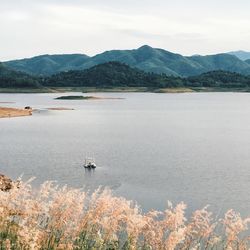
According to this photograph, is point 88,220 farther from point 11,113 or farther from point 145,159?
point 11,113

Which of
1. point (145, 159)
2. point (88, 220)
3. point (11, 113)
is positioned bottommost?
point (145, 159)

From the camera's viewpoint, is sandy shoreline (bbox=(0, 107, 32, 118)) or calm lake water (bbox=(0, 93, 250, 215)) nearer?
calm lake water (bbox=(0, 93, 250, 215))

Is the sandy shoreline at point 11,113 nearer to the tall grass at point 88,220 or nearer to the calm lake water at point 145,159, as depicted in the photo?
the calm lake water at point 145,159

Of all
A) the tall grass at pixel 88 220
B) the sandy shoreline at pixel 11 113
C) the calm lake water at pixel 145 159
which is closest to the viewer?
the tall grass at pixel 88 220

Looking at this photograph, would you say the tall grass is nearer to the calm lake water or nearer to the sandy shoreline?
the calm lake water

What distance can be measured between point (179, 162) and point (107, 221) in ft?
168

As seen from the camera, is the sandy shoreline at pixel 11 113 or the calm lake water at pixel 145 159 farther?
the sandy shoreline at pixel 11 113

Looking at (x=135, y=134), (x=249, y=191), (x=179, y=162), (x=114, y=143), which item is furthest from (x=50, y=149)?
(x=249, y=191)

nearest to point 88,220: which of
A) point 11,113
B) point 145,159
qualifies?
point 145,159

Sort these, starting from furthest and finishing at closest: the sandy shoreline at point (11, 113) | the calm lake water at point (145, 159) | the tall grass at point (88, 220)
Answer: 1. the sandy shoreline at point (11, 113)
2. the calm lake water at point (145, 159)
3. the tall grass at point (88, 220)

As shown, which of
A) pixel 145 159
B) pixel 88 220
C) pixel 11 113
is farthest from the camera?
pixel 11 113

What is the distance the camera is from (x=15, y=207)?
48.4ft

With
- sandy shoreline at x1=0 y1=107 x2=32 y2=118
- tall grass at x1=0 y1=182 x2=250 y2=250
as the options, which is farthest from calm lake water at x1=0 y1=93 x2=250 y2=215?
tall grass at x1=0 y1=182 x2=250 y2=250

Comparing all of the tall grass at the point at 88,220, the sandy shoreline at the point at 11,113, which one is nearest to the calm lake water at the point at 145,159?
the sandy shoreline at the point at 11,113
